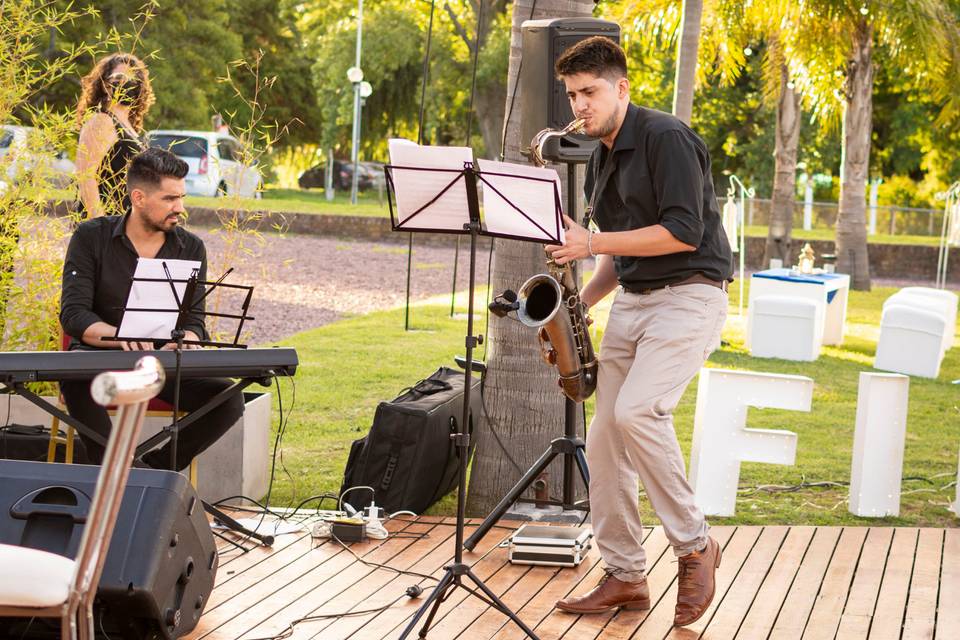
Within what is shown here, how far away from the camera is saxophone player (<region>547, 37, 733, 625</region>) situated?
139 inches

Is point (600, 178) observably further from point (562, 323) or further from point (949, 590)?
point (949, 590)

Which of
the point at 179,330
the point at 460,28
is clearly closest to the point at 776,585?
the point at 179,330

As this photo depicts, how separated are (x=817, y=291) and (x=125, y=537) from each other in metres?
7.64

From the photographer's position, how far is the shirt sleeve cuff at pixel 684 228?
3.50 m

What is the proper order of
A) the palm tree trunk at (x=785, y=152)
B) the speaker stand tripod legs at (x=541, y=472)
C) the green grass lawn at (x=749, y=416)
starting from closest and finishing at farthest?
the speaker stand tripod legs at (x=541, y=472) < the green grass lawn at (x=749, y=416) < the palm tree trunk at (x=785, y=152)

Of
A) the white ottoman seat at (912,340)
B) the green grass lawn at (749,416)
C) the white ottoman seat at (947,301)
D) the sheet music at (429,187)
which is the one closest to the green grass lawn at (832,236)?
the green grass lawn at (749,416)

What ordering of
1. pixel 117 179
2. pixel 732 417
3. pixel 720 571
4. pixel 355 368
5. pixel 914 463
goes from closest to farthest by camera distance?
pixel 720 571 → pixel 732 417 → pixel 117 179 → pixel 914 463 → pixel 355 368

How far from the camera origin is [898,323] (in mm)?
9172

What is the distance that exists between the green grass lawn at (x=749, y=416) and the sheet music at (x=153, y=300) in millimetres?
1429

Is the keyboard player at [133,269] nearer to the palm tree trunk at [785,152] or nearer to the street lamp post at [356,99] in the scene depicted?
the palm tree trunk at [785,152]

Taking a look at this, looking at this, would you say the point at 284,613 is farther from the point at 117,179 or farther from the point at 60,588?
the point at 117,179

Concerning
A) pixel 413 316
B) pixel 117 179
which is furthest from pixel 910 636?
pixel 413 316

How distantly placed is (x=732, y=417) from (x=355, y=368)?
4.08 m

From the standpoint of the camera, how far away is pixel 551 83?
15.1ft
